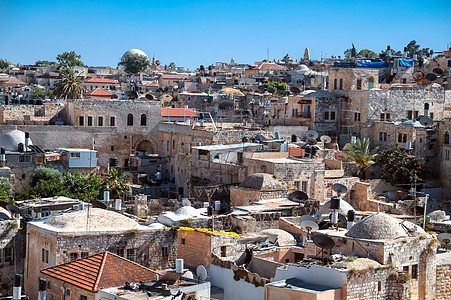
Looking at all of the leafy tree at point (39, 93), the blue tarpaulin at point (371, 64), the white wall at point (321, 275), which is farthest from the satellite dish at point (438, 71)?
the white wall at point (321, 275)

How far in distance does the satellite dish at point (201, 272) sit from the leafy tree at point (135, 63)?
106 meters

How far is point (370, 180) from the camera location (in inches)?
1656

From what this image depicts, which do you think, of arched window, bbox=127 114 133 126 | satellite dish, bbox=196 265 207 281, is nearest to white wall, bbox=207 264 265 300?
satellite dish, bbox=196 265 207 281

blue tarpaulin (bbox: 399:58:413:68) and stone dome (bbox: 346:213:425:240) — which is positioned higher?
blue tarpaulin (bbox: 399:58:413:68)

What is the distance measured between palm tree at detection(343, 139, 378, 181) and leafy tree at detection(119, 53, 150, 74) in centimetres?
8529

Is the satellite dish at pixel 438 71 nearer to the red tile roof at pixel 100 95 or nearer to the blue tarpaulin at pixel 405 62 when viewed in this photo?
the blue tarpaulin at pixel 405 62

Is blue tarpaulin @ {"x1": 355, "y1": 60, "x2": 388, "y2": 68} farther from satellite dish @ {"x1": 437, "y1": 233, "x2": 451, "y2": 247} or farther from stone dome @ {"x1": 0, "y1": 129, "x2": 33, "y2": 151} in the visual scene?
satellite dish @ {"x1": 437, "y1": 233, "x2": 451, "y2": 247}

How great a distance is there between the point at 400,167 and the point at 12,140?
2221cm

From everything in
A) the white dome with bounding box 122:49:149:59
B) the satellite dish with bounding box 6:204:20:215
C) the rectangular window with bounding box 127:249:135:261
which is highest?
the white dome with bounding box 122:49:149:59

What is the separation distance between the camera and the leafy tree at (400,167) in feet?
138

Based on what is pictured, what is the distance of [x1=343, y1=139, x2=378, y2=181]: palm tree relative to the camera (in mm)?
43656

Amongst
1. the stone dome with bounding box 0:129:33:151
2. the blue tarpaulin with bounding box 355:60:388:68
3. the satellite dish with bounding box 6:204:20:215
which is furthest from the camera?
the blue tarpaulin with bounding box 355:60:388:68

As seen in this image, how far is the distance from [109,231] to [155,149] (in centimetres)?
3055

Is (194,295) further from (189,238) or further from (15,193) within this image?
(15,193)
